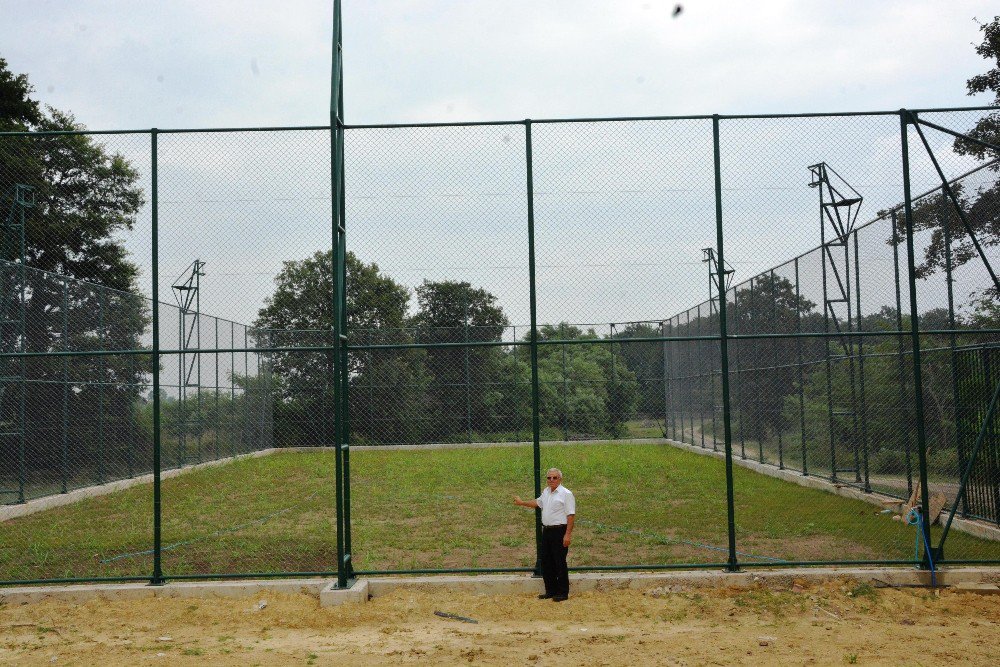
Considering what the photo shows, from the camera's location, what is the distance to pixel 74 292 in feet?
48.4

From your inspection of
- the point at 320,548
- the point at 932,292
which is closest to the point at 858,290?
the point at 932,292

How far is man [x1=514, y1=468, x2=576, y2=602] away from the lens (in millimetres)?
7020

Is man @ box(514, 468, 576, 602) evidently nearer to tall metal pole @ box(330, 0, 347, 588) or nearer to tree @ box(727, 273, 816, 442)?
tall metal pole @ box(330, 0, 347, 588)

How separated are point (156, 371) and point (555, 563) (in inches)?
162

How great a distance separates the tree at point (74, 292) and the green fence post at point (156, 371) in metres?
1.16

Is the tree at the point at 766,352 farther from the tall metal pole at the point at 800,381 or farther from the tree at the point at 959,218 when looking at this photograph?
the tree at the point at 959,218

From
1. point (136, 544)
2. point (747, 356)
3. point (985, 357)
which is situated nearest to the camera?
point (985, 357)

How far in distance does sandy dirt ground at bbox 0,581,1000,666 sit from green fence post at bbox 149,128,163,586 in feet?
1.47

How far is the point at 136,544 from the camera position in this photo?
988 centimetres

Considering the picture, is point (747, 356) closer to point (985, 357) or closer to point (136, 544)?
point (985, 357)

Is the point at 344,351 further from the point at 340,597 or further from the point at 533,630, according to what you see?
the point at 533,630

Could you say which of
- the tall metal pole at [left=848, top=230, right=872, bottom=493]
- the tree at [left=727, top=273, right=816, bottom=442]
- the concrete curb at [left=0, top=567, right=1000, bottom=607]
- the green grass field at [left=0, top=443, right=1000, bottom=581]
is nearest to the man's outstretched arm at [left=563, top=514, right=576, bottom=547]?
the concrete curb at [left=0, top=567, right=1000, bottom=607]

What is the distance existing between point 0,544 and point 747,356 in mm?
14099

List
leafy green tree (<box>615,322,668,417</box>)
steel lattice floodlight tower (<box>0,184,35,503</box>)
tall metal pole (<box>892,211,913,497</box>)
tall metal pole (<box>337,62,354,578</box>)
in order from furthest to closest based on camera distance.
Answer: leafy green tree (<box>615,322,668,417</box>), steel lattice floodlight tower (<box>0,184,35,503</box>), tall metal pole (<box>892,211,913,497</box>), tall metal pole (<box>337,62,354,578</box>)
